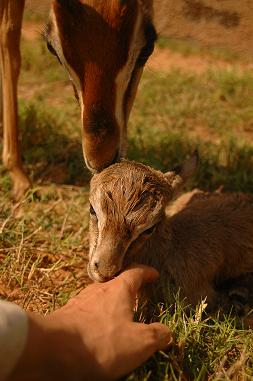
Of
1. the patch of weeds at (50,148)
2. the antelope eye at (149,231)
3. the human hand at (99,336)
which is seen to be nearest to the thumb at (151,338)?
the human hand at (99,336)

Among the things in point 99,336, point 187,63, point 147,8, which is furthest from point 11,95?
point 187,63

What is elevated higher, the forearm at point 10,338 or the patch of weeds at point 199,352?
the forearm at point 10,338

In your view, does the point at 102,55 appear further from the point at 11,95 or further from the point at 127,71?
the point at 11,95

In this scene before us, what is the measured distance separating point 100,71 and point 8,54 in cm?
190

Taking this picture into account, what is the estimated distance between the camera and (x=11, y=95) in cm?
560

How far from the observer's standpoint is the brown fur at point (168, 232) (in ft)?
11.1

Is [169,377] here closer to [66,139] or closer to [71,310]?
[71,310]

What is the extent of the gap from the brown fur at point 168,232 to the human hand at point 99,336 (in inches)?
7.3

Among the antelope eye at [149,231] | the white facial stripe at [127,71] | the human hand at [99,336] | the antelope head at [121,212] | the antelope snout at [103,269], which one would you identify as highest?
the white facial stripe at [127,71]

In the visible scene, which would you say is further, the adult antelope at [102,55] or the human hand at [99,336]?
the adult antelope at [102,55]

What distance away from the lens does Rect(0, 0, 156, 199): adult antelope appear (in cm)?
379

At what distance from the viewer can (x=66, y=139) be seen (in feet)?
21.9

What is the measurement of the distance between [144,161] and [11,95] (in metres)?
1.56

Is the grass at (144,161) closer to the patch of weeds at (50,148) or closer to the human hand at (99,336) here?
the patch of weeds at (50,148)
